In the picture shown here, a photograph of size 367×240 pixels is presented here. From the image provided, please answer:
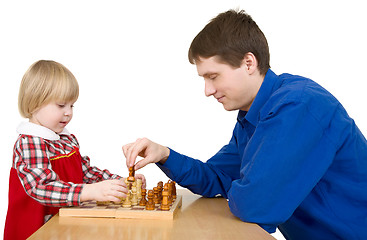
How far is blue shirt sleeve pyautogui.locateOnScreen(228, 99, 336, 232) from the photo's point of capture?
4.92ft

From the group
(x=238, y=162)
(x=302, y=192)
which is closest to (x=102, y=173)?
(x=238, y=162)

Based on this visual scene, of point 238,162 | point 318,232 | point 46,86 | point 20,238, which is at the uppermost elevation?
point 46,86

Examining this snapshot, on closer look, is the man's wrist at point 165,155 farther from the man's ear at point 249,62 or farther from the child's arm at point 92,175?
the man's ear at point 249,62

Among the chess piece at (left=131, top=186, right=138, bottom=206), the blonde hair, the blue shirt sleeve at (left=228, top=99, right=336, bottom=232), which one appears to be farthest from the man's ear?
the blonde hair

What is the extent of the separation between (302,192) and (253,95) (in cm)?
59

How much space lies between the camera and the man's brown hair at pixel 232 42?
1.89 meters

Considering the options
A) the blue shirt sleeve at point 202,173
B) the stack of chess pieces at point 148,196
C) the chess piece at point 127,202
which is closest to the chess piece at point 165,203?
the stack of chess pieces at point 148,196

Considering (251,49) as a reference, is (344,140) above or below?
below

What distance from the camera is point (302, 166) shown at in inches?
59.7

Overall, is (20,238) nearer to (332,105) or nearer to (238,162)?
(238,162)

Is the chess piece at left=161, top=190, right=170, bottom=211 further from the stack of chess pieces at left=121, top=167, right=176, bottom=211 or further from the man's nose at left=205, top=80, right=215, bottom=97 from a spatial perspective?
the man's nose at left=205, top=80, right=215, bottom=97

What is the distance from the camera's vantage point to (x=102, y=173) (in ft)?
7.27

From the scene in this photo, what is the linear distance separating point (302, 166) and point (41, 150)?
1.14 m

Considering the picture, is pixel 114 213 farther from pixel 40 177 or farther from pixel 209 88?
pixel 209 88
